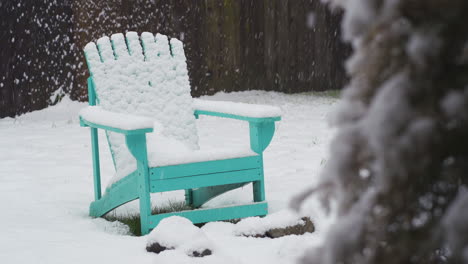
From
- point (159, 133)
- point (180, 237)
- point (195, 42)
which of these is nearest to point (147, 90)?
point (159, 133)

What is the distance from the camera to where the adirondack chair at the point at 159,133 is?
2883mm

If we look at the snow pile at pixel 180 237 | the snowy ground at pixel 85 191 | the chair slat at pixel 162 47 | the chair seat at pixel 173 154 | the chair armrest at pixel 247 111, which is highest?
the chair slat at pixel 162 47

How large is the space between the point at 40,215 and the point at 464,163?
8.80 feet

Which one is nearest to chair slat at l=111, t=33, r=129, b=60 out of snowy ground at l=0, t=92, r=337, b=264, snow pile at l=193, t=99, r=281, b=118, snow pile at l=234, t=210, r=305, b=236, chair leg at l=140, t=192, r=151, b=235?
snow pile at l=193, t=99, r=281, b=118

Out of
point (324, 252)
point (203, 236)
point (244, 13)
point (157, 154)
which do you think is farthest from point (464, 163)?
point (244, 13)

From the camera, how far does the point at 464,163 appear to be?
2.96ft

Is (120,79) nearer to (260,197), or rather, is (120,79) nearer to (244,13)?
(260,197)

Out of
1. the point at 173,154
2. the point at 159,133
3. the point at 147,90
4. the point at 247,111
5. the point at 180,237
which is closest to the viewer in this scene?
the point at 180,237

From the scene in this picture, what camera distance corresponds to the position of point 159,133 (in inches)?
128

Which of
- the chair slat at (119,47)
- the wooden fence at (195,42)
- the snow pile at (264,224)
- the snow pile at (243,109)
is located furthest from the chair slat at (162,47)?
the wooden fence at (195,42)

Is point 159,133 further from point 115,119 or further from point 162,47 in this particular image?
point 162,47

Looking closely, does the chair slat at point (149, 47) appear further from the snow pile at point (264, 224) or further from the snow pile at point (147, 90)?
the snow pile at point (264, 224)

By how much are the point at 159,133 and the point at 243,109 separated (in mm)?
427

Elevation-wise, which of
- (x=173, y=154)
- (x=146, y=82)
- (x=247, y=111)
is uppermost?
(x=146, y=82)
